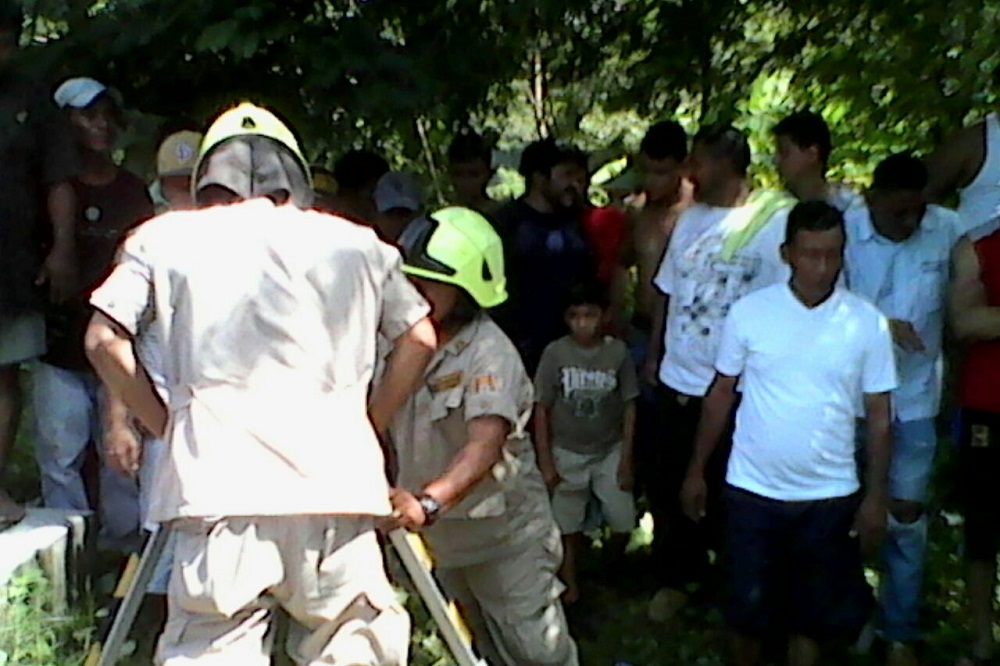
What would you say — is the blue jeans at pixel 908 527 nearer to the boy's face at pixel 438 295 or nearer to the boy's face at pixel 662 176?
the boy's face at pixel 662 176

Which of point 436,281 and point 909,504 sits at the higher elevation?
point 436,281

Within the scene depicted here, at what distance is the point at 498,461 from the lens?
4176 mm

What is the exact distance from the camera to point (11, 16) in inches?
208

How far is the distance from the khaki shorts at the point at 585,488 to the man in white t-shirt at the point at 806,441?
132 cm

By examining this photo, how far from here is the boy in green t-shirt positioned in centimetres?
592

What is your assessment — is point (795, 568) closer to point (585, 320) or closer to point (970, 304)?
point (970, 304)

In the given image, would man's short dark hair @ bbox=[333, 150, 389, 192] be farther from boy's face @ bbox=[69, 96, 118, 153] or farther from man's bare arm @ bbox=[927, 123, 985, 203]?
man's bare arm @ bbox=[927, 123, 985, 203]

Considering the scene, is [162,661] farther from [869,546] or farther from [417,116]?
[417,116]

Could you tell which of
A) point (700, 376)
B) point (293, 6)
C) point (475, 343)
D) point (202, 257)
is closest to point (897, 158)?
point (700, 376)

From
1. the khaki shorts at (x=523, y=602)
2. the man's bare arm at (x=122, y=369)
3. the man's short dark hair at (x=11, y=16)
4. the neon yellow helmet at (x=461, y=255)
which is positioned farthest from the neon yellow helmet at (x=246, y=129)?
the man's short dark hair at (x=11, y=16)

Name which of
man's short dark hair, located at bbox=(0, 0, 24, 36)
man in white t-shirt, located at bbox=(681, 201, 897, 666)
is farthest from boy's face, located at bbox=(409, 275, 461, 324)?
man's short dark hair, located at bbox=(0, 0, 24, 36)

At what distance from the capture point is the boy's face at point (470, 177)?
256 inches

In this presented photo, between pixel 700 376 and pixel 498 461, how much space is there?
168 cm

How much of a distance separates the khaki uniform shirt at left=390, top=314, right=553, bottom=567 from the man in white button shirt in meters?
1.50
